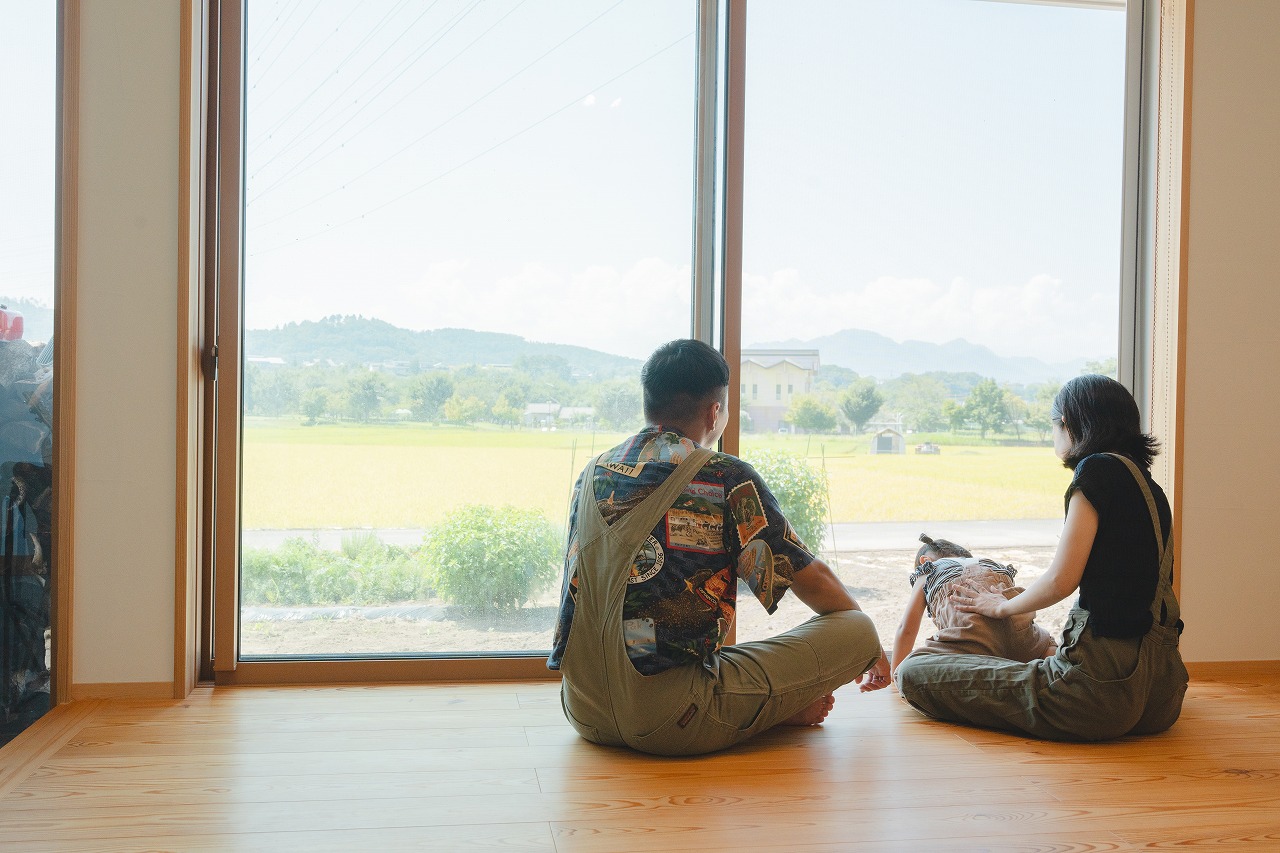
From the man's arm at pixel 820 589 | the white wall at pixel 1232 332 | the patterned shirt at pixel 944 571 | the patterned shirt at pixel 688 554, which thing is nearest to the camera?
the patterned shirt at pixel 688 554

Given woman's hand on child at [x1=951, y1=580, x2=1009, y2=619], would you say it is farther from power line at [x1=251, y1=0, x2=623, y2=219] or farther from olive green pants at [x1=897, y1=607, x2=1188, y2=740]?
power line at [x1=251, y1=0, x2=623, y2=219]

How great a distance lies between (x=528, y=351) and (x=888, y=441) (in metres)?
1.08

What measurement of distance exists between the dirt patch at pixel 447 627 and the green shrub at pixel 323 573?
0.14 ft

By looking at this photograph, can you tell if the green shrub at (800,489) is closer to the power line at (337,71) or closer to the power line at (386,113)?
the power line at (386,113)

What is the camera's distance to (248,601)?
2641 millimetres

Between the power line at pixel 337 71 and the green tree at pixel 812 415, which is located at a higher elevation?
the power line at pixel 337 71

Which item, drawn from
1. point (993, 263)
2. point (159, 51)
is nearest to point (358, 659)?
point (159, 51)

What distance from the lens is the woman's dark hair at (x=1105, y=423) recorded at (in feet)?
7.26

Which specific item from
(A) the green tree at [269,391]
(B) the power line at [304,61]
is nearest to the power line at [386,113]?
(B) the power line at [304,61]

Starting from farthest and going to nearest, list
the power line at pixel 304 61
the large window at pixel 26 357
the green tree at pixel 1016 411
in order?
the green tree at pixel 1016 411, the power line at pixel 304 61, the large window at pixel 26 357

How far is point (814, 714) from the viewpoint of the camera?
2270 mm

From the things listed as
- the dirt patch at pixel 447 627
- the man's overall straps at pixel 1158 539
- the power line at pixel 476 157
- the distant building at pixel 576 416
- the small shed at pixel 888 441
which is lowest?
the dirt patch at pixel 447 627

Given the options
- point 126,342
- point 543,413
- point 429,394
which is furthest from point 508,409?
point 126,342

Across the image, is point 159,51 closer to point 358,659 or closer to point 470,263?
point 470,263
